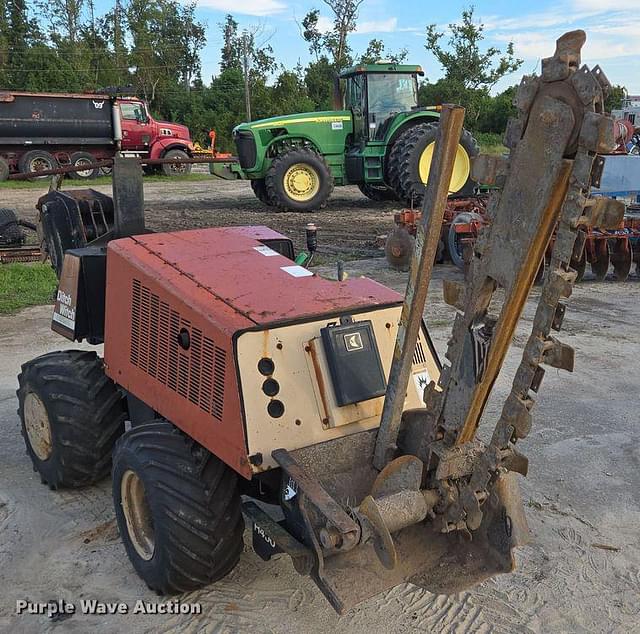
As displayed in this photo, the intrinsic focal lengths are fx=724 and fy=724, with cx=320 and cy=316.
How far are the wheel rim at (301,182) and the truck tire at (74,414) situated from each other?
35.4ft

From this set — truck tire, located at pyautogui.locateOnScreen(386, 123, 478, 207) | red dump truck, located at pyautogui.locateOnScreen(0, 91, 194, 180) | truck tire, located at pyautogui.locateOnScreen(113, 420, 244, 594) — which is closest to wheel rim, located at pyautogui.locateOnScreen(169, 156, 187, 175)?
red dump truck, located at pyautogui.locateOnScreen(0, 91, 194, 180)

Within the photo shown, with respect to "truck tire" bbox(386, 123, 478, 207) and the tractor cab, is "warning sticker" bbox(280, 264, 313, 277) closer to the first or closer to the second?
"truck tire" bbox(386, 123, 478, 207)

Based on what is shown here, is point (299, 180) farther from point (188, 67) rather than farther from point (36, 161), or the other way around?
point (188, 67)

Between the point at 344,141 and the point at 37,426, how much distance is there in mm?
11718

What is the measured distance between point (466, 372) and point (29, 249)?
8.50 m

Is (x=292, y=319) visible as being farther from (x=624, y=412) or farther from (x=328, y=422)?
(x=624, y=412)

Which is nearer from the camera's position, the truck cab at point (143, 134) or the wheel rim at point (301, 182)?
the wheel rim at point (301, 182)

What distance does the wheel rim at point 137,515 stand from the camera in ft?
10.2

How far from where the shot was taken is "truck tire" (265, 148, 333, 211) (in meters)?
14.1

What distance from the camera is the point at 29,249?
966cm

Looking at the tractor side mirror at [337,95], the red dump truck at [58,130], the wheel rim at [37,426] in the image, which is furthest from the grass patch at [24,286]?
the red dump truck at [58,130]

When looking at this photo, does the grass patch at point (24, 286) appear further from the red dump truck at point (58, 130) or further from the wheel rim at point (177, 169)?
the wheel rim at point (177, 169)

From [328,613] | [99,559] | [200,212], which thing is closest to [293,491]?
[328,613]

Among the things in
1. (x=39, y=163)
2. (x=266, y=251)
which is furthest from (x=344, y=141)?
(x=266, y=251)
